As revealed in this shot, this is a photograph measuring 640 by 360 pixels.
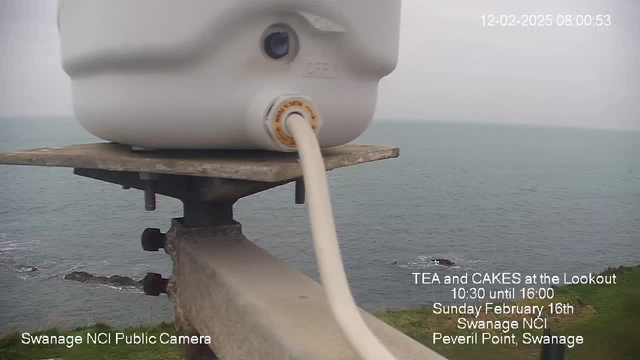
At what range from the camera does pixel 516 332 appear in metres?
6.71

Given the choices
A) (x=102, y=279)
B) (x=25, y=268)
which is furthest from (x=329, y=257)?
(x=25, y=268)

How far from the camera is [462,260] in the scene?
1683 cm

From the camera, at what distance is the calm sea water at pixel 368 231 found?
47.1ft

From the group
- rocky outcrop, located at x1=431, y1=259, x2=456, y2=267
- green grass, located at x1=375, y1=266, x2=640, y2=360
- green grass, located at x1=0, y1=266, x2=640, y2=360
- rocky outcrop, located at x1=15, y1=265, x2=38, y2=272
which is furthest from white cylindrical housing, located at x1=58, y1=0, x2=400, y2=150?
rocky outcrop, located at x1=15, y1=265, x2=38, y2=272

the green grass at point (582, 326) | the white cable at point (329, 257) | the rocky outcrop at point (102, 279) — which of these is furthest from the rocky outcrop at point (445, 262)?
the white cable at point (329, 257)

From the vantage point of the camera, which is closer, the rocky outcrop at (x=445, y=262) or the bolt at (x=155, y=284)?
the bolt at (x=155, y=284)

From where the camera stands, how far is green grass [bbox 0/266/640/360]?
5730mm

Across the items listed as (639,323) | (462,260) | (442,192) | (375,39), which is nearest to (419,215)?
(442,192)

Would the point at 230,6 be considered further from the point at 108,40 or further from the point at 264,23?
the point at 108,40

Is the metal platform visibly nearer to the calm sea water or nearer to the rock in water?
the calm sea water

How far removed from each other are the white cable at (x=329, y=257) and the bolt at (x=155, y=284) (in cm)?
143

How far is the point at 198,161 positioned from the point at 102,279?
1500 cm

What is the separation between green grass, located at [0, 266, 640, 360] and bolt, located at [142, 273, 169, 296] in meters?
2.78

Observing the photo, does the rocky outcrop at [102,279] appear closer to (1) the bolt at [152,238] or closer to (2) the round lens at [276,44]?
(1) the bolt at [152,238]
